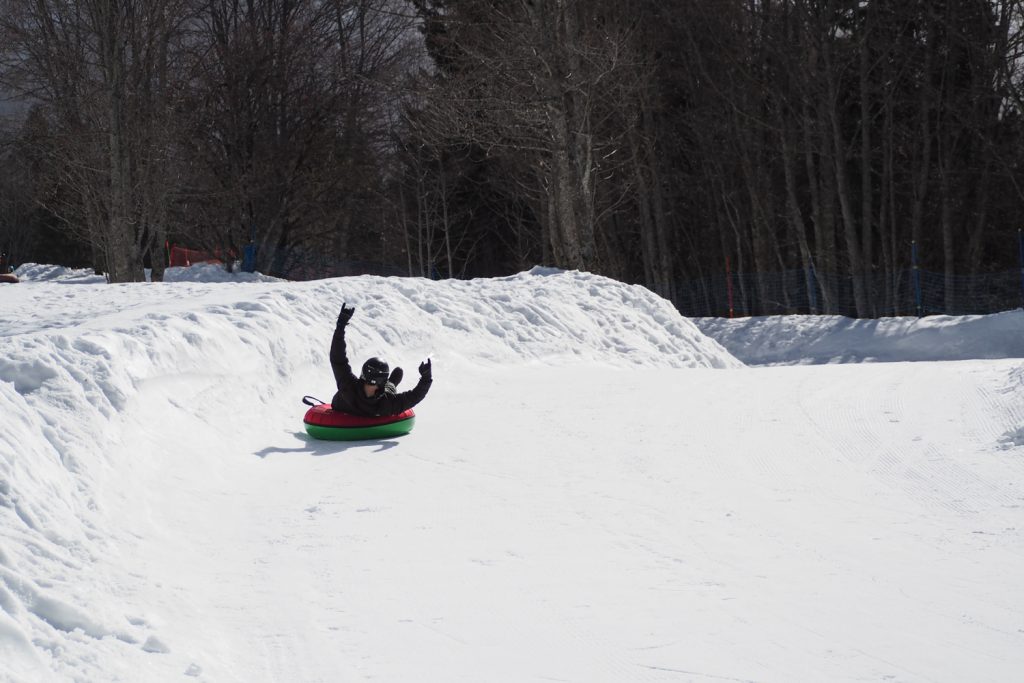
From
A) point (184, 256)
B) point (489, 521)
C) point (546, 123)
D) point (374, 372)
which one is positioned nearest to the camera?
point (489, 521)

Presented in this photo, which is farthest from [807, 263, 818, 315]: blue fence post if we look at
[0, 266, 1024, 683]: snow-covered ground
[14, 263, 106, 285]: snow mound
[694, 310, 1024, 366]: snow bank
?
[14, 263, 106, 285]: snow mound

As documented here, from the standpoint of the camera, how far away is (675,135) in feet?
118

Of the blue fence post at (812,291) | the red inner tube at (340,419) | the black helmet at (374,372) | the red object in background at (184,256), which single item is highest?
the red object in background at (184,256)

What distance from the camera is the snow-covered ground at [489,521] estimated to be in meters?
4.45

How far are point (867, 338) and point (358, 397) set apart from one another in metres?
17.1

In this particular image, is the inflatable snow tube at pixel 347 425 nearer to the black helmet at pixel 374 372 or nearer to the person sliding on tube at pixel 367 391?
the person sliding on tube at pixel 367 391

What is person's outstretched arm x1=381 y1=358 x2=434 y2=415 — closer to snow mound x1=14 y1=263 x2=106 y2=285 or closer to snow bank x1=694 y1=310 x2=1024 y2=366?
snow bank x1=694 y1=310 x2=1024 y2=366

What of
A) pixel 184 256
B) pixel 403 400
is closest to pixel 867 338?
pixel 403 400

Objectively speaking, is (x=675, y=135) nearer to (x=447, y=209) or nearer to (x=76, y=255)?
(x=447, y=209)

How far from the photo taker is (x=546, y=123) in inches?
848

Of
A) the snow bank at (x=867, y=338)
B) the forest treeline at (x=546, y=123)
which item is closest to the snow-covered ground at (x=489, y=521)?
the snow bank at (x=867, y=338)

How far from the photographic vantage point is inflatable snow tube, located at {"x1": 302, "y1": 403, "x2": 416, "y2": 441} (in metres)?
9.17

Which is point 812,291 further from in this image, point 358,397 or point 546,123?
point 358,397

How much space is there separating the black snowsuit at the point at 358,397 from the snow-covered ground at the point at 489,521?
1.05 feet
